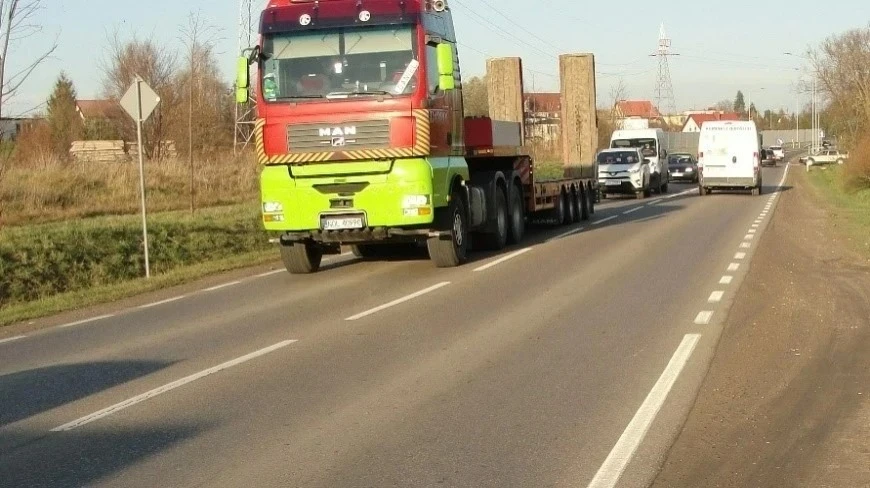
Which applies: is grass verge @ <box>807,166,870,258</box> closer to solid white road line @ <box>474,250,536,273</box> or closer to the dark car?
solid white road line @ <box>474,250,536,273</box>

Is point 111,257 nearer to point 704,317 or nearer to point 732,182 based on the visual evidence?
point 704,317

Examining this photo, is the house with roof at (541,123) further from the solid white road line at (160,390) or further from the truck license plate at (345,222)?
the solid white road line at (160,390)

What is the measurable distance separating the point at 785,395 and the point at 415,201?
901 centimetres

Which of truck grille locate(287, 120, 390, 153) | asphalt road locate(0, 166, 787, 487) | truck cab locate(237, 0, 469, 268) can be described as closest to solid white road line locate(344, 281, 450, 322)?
asphalt road locate(0, 166, 787, 487)

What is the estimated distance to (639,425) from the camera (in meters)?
7.51

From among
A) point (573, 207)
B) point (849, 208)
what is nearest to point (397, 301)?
point (573, 207)

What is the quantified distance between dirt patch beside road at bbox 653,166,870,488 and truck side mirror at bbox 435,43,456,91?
5166mm

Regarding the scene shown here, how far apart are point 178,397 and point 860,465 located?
15.8 feet

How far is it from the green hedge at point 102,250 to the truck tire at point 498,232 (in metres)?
5.51

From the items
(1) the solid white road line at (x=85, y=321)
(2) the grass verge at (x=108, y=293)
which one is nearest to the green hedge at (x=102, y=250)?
(2) the grass verge at (x=108, y=293)

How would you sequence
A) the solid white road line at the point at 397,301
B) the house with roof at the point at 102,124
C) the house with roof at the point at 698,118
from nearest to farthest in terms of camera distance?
the solid white road line at the point at 397,301
the house with roof at the point at 102,124
the house with roof at the point at 698,118

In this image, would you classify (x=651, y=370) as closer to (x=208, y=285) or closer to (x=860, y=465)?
(x=860, y=465)

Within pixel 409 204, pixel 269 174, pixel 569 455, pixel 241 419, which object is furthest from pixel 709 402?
pixel 269 174

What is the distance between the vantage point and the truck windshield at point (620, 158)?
4291cm
